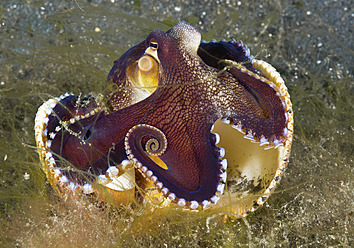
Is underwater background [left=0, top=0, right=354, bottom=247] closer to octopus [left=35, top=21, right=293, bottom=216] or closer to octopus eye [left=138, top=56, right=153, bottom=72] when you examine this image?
octopus [left=35, top=21, right=293, bottom=216]

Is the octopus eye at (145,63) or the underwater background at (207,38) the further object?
the underwater background at (207,38)

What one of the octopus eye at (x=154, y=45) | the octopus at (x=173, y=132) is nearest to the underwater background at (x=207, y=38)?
the octopus at (x=173, y=132)

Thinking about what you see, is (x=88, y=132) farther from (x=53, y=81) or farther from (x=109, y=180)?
(x=53, y=81)

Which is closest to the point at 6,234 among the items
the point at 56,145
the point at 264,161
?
the point at 56,145

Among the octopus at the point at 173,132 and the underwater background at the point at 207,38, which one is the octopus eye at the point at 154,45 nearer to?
the octopus at the point at 173,132

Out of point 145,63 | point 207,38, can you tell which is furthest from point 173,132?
point 207,38

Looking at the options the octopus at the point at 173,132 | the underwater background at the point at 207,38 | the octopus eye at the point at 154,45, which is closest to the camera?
the octopus at the point at 173,132
